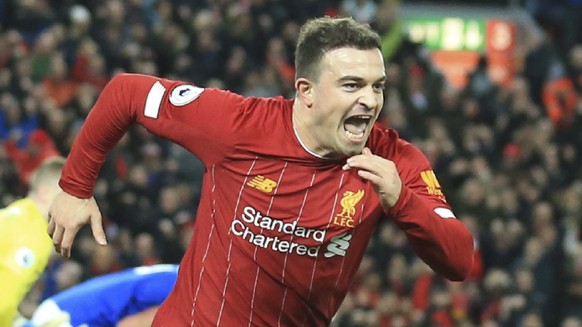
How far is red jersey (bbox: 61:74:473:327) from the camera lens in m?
5.14

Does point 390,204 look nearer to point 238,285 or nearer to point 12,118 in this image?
point 238,285

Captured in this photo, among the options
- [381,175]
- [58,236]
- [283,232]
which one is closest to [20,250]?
[58,236]

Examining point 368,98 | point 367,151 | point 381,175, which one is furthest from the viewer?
point 368,98

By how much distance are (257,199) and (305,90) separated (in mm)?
496

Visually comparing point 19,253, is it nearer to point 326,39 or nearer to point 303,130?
point 303,130

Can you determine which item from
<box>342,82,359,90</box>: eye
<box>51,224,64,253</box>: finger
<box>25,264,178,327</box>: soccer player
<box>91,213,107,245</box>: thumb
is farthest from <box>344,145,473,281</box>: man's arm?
<box>25,264,178,327</box>: soccer player

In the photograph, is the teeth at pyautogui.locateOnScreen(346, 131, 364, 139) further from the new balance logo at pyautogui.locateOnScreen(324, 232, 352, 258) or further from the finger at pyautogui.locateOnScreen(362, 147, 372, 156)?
the new balance logo at pyautogui.locateOnScreen(324, 232, 352, 258)

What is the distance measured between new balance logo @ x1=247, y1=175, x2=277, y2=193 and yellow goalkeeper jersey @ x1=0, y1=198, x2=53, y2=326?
2.08 meters

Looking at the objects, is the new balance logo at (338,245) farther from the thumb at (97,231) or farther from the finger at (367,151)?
the thumb at (97,231)

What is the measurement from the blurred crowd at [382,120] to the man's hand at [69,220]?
4637 mm

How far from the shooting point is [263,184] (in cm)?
520

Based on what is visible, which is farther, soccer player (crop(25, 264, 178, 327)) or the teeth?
soccer player (crop(25, 264, 178, 327))

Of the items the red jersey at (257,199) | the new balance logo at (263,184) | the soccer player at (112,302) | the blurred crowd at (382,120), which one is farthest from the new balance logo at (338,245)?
the blurred crowd at (382,120)

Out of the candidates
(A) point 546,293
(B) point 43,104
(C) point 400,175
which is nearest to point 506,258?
(A) point 546,293
